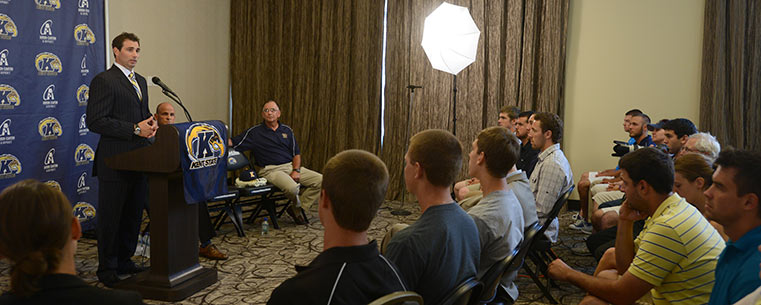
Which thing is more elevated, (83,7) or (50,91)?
(83,7)

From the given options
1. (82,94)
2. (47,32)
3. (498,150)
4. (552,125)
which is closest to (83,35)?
(47,32)

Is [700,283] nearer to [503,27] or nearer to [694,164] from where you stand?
[694,164]

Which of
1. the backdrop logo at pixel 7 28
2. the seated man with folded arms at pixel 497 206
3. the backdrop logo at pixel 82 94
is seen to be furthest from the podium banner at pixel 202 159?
the backdrop logo at pixel 82 94

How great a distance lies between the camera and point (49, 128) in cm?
508

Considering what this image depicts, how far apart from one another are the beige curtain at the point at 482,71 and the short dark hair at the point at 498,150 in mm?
4068

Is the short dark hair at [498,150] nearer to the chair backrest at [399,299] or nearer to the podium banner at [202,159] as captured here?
the chair backrest at [399,299]

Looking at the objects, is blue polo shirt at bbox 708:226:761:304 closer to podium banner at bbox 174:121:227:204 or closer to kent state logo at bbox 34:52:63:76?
podium banner at bbox 174:121:227:204

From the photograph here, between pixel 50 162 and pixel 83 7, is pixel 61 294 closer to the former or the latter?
pixel 50 162

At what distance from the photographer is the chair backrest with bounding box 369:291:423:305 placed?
1.40 meters

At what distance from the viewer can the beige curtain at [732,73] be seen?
5879 mm

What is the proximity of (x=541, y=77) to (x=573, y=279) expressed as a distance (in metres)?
4.56

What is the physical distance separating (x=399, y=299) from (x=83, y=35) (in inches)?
196

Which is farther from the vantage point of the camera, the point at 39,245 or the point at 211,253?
the point at 211,253

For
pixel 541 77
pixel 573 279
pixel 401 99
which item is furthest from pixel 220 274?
pixel 541 77
